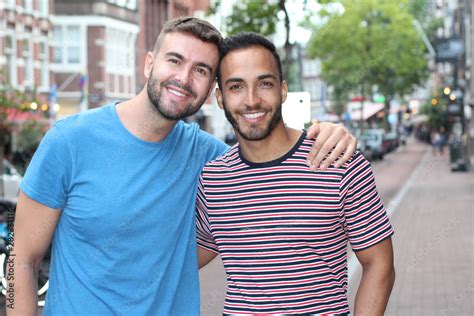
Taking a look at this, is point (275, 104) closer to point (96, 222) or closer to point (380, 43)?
point (96, 222)

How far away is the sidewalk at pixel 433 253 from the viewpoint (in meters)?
10.9

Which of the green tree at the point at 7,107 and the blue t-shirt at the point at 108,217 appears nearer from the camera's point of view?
the blue t-shirt at the point at 108,217

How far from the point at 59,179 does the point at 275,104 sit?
77cm

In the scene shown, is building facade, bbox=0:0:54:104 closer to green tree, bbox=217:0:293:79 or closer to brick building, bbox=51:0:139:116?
brick building, bbox=51:0:139:116

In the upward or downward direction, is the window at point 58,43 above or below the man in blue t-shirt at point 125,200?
above

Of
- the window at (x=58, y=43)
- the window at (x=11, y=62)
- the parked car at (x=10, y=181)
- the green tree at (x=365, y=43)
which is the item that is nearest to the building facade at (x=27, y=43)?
the window at (x=11, y=62)

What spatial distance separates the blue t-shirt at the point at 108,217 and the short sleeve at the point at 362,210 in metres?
0.62

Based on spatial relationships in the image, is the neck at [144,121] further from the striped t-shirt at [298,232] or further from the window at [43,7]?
the window at [43,7]

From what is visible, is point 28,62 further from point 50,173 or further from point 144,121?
point 50,173

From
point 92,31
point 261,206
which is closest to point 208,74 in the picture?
point 261,206

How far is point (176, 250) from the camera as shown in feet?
12.8

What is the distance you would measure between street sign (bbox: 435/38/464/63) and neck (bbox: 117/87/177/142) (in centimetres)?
4209

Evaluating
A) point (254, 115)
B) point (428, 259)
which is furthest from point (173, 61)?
point (428, 259)

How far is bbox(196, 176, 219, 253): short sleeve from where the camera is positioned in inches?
156
